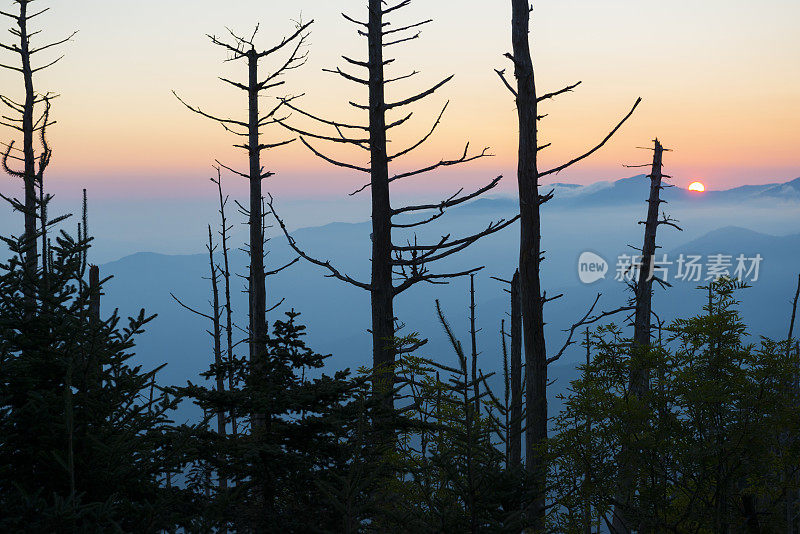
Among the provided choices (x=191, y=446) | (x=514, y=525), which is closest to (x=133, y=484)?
(x=191, y=446)

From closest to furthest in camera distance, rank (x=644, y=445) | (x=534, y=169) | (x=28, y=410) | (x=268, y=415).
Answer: (x=28, y=410) → (x=268, y=415) → (x=644, y=445) → (x=534, y=169)

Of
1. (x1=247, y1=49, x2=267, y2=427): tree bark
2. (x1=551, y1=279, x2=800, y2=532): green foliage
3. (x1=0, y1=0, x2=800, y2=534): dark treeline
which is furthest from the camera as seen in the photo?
(x1=247, y1=49, x2=267, y2=427): tree bark

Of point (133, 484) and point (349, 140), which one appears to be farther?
point (349, 140)

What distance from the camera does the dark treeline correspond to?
15.9 ft

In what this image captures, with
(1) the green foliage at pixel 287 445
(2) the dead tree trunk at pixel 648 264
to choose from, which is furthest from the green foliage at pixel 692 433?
(2) the dead tree trunk at pixel 648 264

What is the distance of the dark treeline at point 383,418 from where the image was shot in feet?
15.9

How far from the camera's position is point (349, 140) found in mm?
10945

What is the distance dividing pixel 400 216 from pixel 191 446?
627cm

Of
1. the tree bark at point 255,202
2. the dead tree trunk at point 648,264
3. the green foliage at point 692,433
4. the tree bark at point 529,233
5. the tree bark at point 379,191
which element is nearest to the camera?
the green foliage at point 692,433

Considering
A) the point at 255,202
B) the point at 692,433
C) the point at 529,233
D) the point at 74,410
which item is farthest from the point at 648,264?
the point at 74,410

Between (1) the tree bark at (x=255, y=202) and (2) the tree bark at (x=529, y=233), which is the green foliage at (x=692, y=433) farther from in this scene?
(1) the tree bark at (x=255, y=202)

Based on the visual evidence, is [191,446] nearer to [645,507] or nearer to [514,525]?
[514,525]

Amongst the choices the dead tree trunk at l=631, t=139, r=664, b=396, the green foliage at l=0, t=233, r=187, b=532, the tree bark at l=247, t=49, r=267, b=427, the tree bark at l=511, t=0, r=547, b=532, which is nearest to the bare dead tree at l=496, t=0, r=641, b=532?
the tree bark at l=511, t=0, r=547, b=532

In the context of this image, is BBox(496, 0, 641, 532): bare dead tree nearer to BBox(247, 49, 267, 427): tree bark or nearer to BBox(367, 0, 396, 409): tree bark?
BBox(367, 0, 396, 409): tree bark
